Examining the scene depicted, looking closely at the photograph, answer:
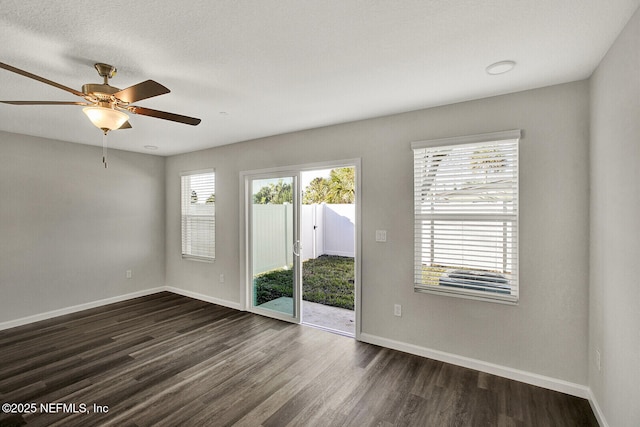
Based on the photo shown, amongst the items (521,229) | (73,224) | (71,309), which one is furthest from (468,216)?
(71,309)

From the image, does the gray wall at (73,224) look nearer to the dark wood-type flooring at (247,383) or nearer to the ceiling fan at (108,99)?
the dark wood-type flooring at (247,383)

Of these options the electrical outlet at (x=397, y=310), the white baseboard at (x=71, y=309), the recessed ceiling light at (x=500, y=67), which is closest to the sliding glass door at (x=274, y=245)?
the electrical outlet at (x=397, y=310)

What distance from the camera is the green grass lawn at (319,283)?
14.1 ft

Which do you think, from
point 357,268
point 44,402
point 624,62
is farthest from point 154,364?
point 624,62

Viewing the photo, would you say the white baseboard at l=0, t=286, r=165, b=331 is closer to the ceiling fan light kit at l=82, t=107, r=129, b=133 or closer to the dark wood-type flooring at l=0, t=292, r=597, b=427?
the dark wood-type flooring at l=0, t=292, r=597, b=427

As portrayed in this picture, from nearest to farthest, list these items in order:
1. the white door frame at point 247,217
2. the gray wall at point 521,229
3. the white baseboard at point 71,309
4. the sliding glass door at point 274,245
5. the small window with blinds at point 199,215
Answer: the gray wall at point 521,229 → the white door frame at point 247,217 → the white baseboard at point 71,309 → the sliding glass door at point 274,245 → the small window with blinds at point 199,215

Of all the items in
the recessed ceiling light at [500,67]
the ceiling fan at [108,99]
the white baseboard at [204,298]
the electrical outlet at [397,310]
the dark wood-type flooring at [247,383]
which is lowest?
the dark wood-type flooring at [247,383]

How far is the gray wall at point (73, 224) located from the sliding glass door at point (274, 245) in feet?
7.20

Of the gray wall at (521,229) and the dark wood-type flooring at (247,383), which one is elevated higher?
the gray wall at (521,229)

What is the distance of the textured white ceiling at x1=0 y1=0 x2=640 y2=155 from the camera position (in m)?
1.58

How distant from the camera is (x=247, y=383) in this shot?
2646 mm

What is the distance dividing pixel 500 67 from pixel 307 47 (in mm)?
1389

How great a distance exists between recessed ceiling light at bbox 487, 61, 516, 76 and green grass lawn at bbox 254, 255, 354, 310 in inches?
123

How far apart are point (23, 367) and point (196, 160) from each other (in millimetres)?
3351
